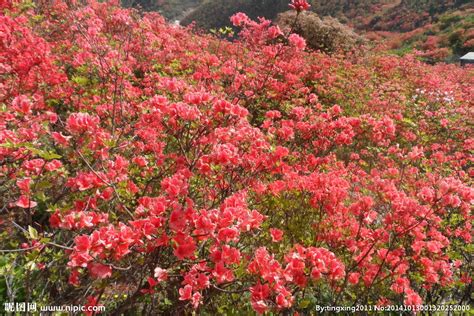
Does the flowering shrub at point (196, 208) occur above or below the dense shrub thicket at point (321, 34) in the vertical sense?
below

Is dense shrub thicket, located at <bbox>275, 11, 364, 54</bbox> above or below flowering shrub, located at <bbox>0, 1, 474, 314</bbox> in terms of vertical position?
above

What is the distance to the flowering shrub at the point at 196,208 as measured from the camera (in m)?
2.12

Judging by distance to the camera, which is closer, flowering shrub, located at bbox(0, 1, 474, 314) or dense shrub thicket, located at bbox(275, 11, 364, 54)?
flowering shrub, located at bbox(0, 1, 474, 314)

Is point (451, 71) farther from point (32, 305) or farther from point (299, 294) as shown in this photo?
point (32, 305)

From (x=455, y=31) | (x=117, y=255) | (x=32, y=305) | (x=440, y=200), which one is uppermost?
(x=455, y=31)

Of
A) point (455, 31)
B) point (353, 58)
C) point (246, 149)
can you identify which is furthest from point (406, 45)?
point (246, 149)

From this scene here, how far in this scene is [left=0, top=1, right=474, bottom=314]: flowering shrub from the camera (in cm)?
212

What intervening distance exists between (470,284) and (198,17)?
1733 inches

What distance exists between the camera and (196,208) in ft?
10.1

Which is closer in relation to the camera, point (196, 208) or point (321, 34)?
point (196, 208)

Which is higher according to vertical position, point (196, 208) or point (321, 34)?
point (321, 34)

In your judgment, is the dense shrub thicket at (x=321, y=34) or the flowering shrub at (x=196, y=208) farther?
the dense shrub thicket at (x=321, y=34)

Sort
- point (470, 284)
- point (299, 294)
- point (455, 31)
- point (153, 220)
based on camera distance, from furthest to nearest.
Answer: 1. point (455, 31)
2. point (470, 284)
3. point (299, 294)
4. point (153, 220)

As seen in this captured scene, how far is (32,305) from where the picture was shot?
8.75 ft
